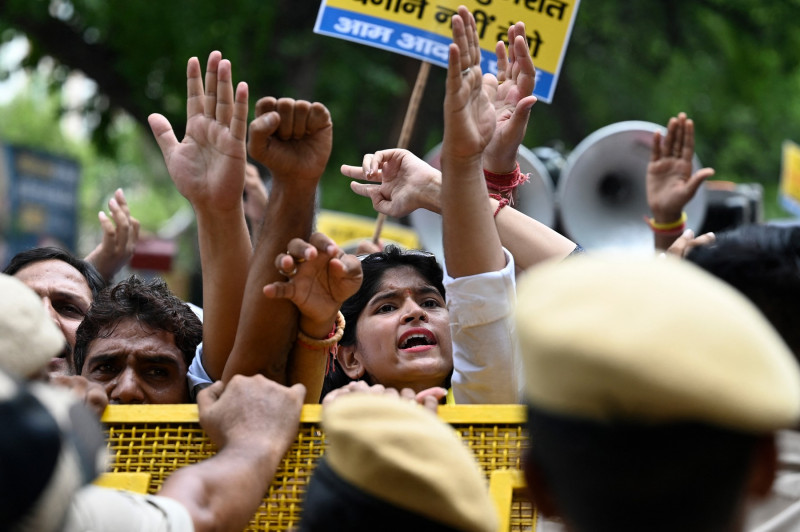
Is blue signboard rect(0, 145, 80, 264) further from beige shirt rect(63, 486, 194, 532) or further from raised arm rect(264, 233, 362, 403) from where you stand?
beige shirt rect(63, 486, 194, 532)

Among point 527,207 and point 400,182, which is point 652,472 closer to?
point 400,182

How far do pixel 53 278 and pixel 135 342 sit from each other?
919 mm

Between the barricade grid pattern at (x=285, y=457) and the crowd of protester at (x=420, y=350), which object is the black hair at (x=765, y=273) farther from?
the barricade grid pattern at (x=285, y=457)

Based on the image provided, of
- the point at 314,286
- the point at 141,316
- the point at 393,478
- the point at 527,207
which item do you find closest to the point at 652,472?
the point at 393,478

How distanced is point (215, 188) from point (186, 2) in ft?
28.2

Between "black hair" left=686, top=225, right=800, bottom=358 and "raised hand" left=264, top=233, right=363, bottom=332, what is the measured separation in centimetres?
81

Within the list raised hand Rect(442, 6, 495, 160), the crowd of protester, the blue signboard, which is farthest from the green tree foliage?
raised hand Rect(442, 6, 495, 160)

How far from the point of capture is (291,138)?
2.68 metres

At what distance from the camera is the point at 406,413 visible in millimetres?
1610

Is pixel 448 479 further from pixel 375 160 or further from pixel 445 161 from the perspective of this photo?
pixel 375 160

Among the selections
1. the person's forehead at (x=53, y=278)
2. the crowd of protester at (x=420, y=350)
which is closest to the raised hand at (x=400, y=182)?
the crowd of protester at (x=420, y=350)

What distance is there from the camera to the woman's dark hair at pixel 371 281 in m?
3.51

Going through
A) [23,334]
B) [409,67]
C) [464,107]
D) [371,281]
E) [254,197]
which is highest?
[409,67]

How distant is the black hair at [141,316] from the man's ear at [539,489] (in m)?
1.81
